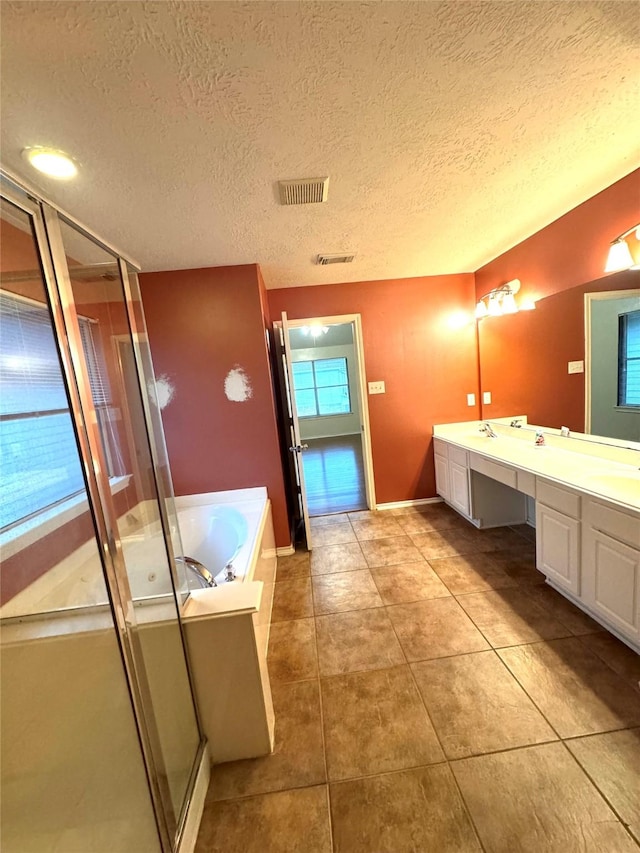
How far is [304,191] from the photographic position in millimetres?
1681

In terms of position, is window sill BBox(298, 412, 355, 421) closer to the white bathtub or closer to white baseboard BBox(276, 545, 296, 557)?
→ white baseboard BBox(276, 545, 296, 557)

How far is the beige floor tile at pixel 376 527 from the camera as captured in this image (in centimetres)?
317

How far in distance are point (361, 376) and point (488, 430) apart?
140cm

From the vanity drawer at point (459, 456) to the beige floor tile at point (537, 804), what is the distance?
6.63 feet

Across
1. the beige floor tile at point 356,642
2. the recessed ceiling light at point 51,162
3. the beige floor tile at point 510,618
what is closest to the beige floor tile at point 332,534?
the beige floor tile at point 356,642

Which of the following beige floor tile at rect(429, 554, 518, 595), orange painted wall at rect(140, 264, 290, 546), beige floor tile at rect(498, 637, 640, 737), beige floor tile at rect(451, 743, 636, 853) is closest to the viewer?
beige floor tile at rect(451, 743, 636, 853)

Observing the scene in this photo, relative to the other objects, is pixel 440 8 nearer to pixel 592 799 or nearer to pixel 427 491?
pixel 592 799

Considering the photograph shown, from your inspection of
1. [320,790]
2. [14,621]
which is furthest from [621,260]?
[14,621]

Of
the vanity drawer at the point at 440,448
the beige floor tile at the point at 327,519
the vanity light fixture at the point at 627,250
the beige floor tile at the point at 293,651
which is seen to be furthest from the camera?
the beige floor tile at the point at 327,519

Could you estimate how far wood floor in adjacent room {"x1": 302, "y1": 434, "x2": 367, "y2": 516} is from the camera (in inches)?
158

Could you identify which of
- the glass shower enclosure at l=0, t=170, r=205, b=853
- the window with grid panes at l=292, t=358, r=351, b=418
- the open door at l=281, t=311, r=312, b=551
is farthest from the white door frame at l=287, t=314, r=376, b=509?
the window with grid panes at l=292, t=358, r=351, b=418

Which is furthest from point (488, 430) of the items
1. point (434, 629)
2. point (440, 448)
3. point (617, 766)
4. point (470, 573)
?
point (617, 766)

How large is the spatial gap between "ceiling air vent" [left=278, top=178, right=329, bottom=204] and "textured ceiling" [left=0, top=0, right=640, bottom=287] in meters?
0.05

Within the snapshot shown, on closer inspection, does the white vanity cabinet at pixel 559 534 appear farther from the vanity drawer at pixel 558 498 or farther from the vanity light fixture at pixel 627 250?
the vanity light fixture at pixel 627 250
